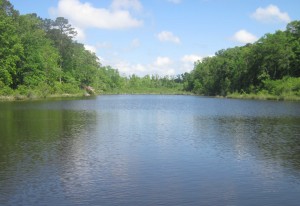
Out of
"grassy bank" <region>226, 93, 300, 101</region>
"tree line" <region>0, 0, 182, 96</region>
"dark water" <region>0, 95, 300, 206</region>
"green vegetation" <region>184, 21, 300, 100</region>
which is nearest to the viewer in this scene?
"dark water" <region>0, 95, 300, 206</region>

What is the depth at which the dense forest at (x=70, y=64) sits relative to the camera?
82938mm

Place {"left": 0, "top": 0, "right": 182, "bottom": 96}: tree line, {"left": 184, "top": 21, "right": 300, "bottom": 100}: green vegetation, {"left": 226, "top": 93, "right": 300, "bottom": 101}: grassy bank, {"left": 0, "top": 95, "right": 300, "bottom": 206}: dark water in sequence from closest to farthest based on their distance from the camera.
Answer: {"left": 0, "top": 95, "right": 300, "bottom": 206}: dark water < {"left": 0, "top": 0, "right": 182, "bottom": 96}: tree line < {"left": 226, "top": 93, "right": 300, "bottom": 101}: grassy bank < {"left": 184, "top": 21, "right": 300, "bottom": 100}: green vegetation

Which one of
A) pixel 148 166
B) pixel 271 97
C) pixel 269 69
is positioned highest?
pixel 269 69

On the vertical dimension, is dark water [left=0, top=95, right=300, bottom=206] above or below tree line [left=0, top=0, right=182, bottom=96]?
below

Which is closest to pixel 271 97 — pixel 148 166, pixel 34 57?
pixel 34 57

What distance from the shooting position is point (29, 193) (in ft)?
45.0

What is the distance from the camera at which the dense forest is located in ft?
272

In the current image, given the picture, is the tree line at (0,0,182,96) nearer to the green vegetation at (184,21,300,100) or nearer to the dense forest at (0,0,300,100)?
the dense forest at (0,0,300,100)

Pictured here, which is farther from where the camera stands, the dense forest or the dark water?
the dense forest

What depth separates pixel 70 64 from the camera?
405 ft

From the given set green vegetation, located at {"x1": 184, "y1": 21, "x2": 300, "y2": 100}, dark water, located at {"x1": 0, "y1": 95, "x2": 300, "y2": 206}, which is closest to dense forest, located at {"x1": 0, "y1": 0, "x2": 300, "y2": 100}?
green vegetation, located at {"x1": 184, "y1": 21, "x2": 300, "y2": 100}

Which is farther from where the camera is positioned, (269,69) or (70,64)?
(70,64)

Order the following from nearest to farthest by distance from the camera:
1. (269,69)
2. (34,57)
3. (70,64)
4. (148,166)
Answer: (148,166), (34,57), (269,69), (70,64)

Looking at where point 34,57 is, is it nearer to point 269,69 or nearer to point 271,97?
point 271,97
